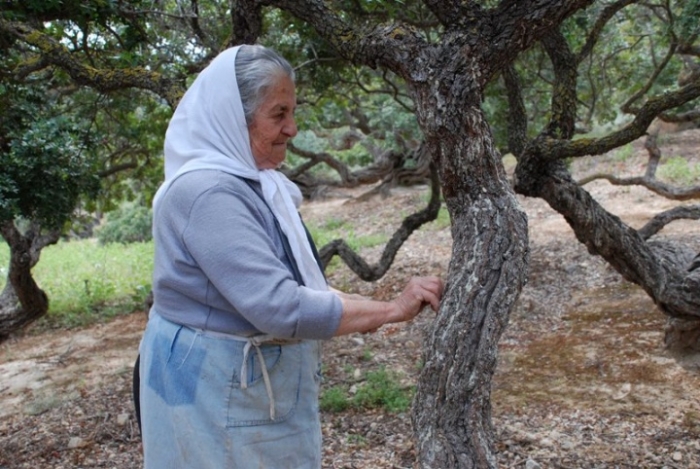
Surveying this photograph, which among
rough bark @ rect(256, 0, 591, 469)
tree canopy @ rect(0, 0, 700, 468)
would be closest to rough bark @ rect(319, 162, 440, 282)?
tree canopy @ rect(0, 0, 700, 468)

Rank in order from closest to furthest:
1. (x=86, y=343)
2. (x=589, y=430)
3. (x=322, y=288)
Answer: (x=322, y=288), (x=589, y=430), (x=86, y=343)

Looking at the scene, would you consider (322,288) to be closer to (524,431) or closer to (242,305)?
(242,305)

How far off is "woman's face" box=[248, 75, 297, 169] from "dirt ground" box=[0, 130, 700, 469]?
7.33 ft

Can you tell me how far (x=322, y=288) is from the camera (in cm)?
185

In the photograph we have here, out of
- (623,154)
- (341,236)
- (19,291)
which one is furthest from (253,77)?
(623,154)

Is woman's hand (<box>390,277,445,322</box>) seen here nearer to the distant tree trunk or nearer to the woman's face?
the woman's face

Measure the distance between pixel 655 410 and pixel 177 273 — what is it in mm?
3218

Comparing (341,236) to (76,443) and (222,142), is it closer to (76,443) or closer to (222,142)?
(76,443)

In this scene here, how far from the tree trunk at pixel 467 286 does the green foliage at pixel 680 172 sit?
975cm

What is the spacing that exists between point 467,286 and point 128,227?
1564 cm

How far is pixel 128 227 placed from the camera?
54.5ft

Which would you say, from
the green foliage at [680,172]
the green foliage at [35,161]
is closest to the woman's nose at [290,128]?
the green foliage at [35,161]

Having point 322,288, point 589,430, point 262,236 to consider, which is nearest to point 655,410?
point 589,430

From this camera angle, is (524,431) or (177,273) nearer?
Result: (177,273)
